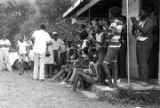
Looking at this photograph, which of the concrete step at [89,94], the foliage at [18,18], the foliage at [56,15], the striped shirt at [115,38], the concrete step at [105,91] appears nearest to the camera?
the concrete step at [105,91]

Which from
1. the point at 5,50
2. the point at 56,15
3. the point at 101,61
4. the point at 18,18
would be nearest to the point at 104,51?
the point at 101,61

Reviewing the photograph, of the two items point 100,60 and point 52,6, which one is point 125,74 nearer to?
point 100,60

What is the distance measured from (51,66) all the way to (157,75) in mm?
5854

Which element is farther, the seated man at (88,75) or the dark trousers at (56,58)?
the dark trousers at (56,58)

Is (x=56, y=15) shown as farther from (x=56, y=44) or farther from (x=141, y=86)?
(x=141, y=86)

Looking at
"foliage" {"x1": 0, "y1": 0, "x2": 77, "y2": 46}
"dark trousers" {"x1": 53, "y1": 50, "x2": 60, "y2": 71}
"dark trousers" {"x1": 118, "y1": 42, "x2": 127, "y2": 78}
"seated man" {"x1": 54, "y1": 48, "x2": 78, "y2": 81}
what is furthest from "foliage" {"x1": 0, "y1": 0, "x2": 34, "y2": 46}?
"dark trousers" {"x1": 118, "y1": 42, "x2": 127, "y2": 78}

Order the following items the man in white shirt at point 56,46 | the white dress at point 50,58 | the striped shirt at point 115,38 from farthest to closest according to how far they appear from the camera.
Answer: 1. the man in white shirt at point 56,46
2. the white dress at point 50,58
3. the striped shirt at point 115,38

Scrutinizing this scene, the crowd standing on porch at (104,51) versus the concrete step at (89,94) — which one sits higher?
the crowd standing on porch at (104,51)

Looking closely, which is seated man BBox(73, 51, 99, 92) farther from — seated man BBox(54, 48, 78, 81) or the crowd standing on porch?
seated man BBox(54, 48, 78, 81)

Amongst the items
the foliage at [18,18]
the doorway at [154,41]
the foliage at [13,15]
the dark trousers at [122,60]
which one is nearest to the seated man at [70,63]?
the dark trousers at [122,60]

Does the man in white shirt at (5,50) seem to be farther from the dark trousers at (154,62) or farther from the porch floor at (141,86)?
the porch floor at (141,86)

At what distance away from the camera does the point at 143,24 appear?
7.60 m

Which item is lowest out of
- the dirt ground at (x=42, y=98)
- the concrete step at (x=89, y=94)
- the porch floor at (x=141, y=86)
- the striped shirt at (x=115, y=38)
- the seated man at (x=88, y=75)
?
the dirt ground at (x=42, y=98)

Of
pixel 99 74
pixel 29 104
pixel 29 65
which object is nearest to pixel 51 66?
pixel 29 65
